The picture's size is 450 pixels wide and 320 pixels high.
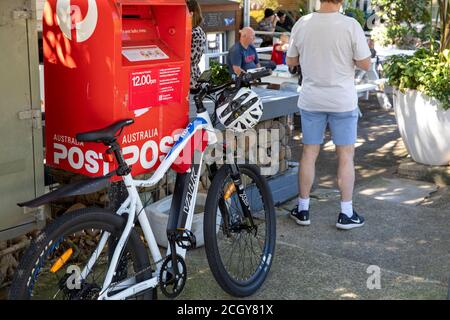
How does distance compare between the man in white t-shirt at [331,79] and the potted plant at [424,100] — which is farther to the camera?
the potted plant at [424,100]

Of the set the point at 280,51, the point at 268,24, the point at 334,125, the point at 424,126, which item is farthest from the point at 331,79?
the point at 268,24

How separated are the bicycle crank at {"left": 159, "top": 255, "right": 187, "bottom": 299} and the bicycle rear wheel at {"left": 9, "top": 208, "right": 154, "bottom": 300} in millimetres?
84

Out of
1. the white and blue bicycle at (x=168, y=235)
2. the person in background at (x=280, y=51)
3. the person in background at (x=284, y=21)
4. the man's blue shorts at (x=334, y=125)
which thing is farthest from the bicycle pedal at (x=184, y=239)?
the person in background at (x=284, y=21)

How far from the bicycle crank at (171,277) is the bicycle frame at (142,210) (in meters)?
0.03

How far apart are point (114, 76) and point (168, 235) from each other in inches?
33.5

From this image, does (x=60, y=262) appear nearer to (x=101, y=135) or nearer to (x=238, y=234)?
(x=101, y=135)

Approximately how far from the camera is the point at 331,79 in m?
4.81

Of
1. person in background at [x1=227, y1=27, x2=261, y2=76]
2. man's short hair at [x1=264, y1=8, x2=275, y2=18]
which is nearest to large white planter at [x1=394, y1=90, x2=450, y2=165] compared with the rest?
person in background at [x1=227, y1=27, x2=261, y2=76]

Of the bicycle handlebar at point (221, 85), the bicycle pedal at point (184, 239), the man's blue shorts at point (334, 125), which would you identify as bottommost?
the bicycle pedal at point (184, 239)

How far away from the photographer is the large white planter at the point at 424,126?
21.6 feet

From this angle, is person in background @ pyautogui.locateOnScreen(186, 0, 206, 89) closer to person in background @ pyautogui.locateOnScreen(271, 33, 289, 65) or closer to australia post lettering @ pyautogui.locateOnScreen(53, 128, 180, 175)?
australia post lettering @ pyautogui.locateOnScreen(53, 128, 180, 175)

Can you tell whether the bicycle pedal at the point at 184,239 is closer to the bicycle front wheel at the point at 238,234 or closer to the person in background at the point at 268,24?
the bicycle front wheel at the point at 238,234

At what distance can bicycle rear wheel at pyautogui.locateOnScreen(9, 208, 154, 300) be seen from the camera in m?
2.79
